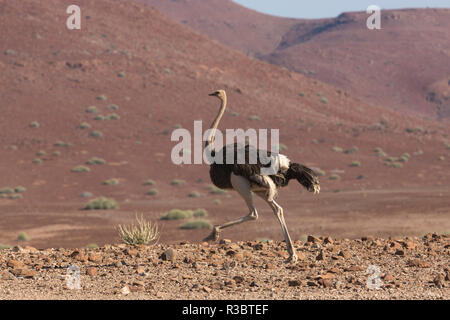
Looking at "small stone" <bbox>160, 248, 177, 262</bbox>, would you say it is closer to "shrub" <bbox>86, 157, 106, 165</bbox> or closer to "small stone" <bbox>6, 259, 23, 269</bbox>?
"small stone" <bbox>6, 259, 23, 269</bbox>

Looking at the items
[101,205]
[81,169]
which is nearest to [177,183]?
[81,169]

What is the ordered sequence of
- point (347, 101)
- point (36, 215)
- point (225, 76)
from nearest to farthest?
point (36, 215) → point (225, 76) → point (347, 101)

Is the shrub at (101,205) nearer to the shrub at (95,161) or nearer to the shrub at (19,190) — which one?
the shrub at (19,190)

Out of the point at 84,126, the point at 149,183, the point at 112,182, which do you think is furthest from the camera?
the point at 84,126

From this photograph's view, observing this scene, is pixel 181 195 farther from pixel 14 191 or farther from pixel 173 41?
pixel 173 41

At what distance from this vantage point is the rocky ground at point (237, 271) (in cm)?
743

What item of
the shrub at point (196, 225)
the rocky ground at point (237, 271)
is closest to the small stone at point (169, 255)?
the rocky ground at point (237, 271)

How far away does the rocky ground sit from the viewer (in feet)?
24.4

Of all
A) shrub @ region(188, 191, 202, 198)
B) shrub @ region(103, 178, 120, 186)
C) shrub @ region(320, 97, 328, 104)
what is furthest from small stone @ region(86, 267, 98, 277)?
shrub @ region(320, 97, 328, 104)

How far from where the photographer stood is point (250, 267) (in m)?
9.01

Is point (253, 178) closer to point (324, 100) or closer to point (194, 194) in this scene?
point (194, 194)

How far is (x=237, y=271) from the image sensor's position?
8.73m
